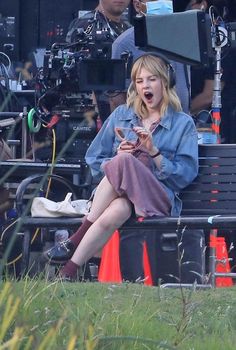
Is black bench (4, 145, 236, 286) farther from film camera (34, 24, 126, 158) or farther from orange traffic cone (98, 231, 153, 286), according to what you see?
film camera (34, 24, 126, 158)

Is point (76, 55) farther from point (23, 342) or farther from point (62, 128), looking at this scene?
point (23, 342)

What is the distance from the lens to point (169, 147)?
629 cm

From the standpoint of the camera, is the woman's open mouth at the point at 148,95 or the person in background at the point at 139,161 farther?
the woman's open mouth at the point at 148,95

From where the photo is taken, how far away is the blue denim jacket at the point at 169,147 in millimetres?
6195

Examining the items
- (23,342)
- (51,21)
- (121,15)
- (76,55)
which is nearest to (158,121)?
(76,55)

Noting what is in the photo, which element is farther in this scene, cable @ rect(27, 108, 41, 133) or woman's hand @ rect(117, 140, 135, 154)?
cable @ rect(27, 108, 41, 133)

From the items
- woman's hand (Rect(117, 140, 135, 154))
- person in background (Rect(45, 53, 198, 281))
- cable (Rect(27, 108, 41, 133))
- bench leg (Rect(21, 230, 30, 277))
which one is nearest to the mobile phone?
person in background (Rect(45, 53, 198, 281))

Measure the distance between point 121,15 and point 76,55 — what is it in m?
0.69

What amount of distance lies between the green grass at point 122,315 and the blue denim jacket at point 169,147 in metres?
1.56

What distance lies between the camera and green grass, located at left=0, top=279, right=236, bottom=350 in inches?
137

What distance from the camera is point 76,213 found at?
20.5 feet

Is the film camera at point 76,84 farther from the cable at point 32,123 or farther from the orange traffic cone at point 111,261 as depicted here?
the orange traffic cone at point 111,261

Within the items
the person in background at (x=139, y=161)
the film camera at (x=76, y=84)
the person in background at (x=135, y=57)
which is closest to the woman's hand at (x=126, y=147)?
the person in background at (x=139, y=161)

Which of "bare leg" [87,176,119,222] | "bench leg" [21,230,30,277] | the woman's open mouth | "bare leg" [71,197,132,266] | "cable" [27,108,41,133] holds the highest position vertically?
the woman's open mouth
